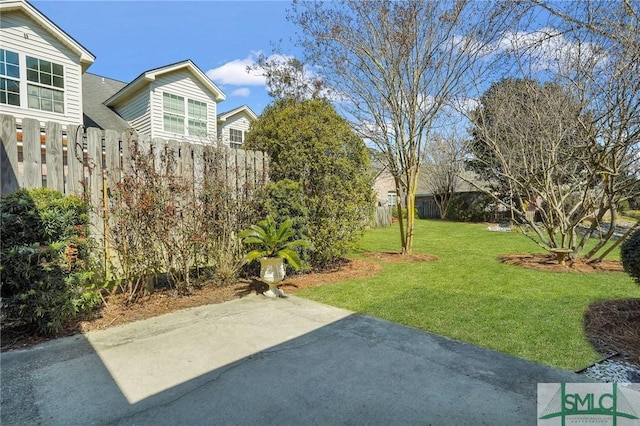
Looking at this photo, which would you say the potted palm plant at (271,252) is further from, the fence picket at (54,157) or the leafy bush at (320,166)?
the fence picket at (54,157)

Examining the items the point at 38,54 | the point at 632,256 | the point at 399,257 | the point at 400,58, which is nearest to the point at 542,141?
the point at 400,58

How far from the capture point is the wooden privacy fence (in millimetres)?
4016

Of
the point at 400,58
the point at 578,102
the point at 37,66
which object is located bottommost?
the point at 578,102

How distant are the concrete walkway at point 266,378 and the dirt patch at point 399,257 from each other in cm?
457

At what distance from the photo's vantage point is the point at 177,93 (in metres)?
14.2

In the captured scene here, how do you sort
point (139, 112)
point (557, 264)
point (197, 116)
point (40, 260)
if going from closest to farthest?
point (40, 260) → point (557, 264) → point (139, 112) → point (197, 116)

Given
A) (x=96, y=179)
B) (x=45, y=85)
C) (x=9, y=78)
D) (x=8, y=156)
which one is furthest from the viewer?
(x=45, y=85)

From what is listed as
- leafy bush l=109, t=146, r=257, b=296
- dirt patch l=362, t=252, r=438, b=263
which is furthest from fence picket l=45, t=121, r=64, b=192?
dirt patch l=362, t=252, r=438, b=263

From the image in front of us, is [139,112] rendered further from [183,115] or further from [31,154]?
[31,154]

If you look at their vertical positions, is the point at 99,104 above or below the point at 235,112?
below

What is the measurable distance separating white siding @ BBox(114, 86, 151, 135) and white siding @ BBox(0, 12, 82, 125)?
251 centimetres

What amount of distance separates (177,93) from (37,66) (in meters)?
4.71

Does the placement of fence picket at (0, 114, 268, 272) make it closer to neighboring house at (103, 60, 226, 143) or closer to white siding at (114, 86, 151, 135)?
neighboring house at (103, 60, 226, 143)

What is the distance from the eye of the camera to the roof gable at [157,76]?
13117 mm
